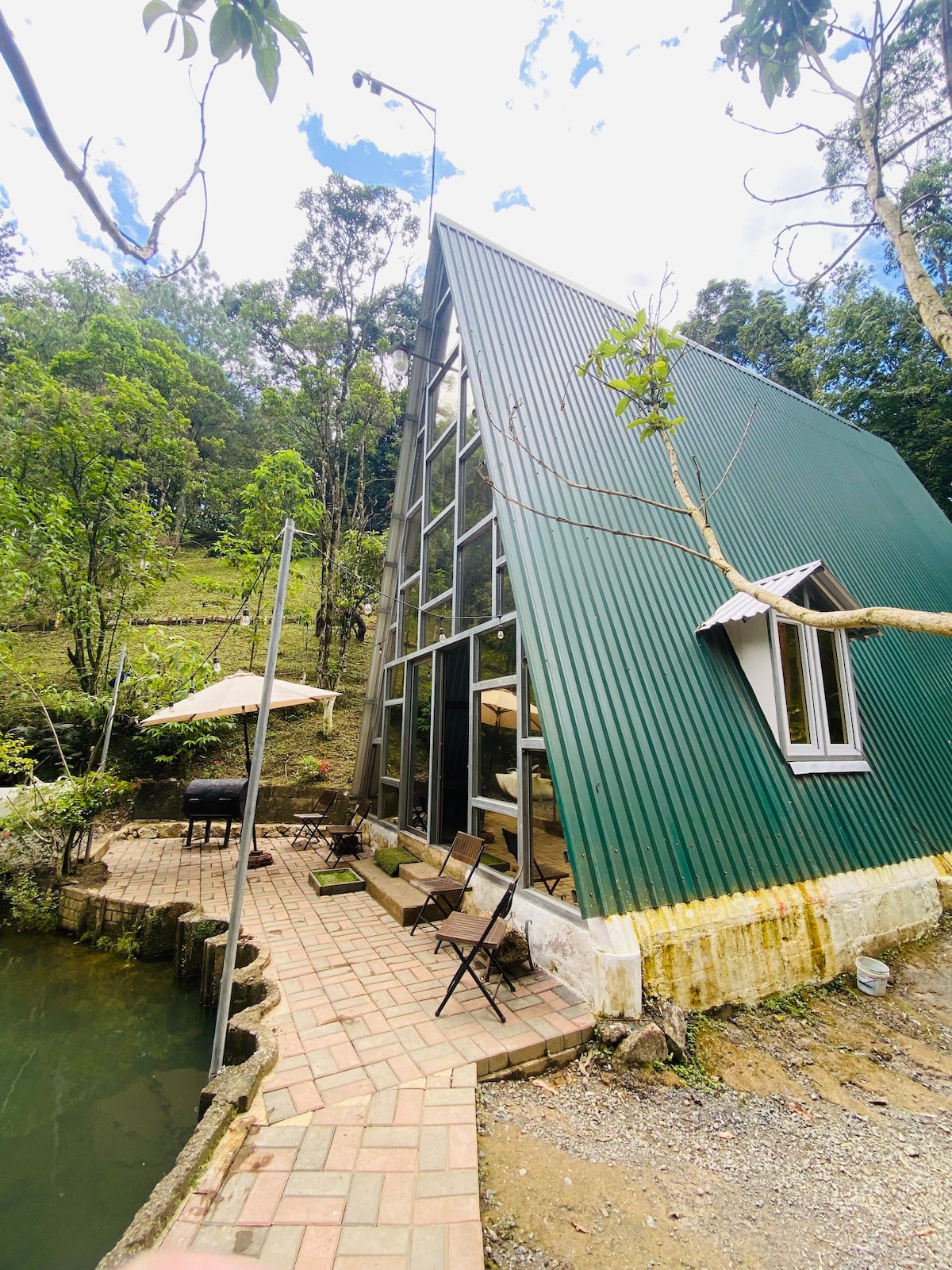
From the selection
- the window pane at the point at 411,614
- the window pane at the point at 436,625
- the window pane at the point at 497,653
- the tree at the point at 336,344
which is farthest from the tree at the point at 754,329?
the window pane at the point at 497,653

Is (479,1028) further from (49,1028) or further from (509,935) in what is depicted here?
(49,1028)

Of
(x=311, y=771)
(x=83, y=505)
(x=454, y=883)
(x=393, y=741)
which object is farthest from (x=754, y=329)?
(x=454, y=883)

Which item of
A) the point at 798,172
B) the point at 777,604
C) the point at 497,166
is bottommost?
the point at 777,604

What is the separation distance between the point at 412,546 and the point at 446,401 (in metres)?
2.18

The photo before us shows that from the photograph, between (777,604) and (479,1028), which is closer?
(777,604)

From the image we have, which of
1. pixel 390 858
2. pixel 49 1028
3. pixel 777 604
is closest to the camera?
pixel 777 604

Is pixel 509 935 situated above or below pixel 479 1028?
above

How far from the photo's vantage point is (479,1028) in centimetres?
302

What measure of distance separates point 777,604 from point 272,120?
9.33ft

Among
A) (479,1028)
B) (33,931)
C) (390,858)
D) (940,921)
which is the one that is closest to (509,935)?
(479,1028)

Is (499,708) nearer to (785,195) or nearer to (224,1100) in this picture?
(224,1100)

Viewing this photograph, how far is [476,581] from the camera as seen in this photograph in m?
5.68

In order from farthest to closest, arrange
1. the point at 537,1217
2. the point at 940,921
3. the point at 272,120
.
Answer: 1. the point at 940,921
2. the point at 537,1217
3. the point at 272,120

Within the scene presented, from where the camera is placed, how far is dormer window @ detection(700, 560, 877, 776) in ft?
15.1
